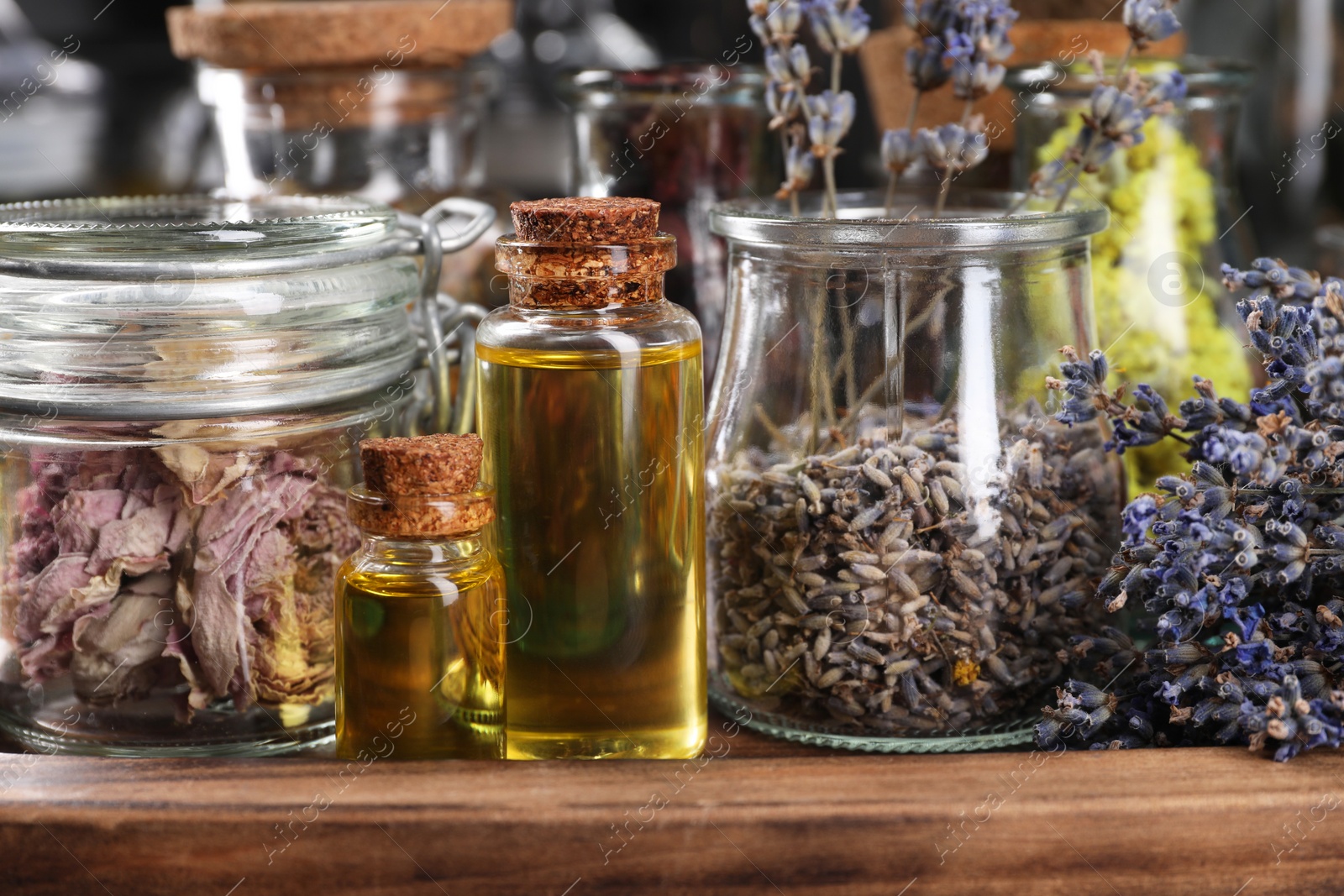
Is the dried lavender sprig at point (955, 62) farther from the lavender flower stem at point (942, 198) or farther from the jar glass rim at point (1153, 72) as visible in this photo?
the jar glass rim at point (1153, 72)

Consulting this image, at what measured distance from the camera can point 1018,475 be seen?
549 mm

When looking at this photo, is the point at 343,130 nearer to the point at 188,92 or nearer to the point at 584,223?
the point at 584,223

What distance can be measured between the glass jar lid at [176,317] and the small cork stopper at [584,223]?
0.36 feet

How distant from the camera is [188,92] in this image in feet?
6.81

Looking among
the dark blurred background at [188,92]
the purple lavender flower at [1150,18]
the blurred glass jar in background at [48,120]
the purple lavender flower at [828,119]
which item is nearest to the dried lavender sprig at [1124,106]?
the purple lavender flower at [1150,18]

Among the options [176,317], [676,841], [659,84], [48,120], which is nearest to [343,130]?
[659,84]

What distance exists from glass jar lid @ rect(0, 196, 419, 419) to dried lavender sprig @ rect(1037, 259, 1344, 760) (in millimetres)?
320

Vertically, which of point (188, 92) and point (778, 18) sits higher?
point (188, 92)

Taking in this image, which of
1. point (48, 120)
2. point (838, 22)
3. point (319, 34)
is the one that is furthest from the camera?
point (48, 120)

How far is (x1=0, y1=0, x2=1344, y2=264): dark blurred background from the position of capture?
1421 mm

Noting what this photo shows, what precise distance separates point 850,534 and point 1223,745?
18cm

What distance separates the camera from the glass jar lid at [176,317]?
1.78ft

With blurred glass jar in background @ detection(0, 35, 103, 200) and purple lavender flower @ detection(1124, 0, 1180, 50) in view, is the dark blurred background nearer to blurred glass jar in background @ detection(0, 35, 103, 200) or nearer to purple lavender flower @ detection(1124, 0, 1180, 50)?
blurred glass jar in background @ detection(0, 35, 103, 200)

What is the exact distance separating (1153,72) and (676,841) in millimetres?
499
